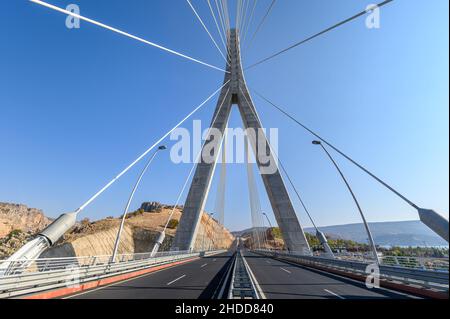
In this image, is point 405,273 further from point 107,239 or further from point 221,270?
point 107,239

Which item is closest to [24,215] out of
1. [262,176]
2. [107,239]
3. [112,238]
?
[112,238]

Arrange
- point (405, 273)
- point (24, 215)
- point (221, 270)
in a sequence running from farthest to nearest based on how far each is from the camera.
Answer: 1. point (24, 215)
2. point (221, 270)
3. point (405, 273)

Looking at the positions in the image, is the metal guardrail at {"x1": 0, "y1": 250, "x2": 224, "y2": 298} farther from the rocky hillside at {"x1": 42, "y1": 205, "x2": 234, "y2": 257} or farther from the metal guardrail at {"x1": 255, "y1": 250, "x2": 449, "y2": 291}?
the rocky hillside at {"x1": 42, "y1": 205, "x2": 234, "y2": 257}

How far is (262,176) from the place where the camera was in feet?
105

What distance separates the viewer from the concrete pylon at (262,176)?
29000 mm

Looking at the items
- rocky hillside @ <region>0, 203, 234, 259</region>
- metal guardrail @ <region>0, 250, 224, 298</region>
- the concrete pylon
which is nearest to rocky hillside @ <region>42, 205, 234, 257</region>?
rocky hillside @ <region>0, 203, 234, 259</region>

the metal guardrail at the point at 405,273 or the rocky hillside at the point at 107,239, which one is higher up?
the metal guardrail at the point at 405,273

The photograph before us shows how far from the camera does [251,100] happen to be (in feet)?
117

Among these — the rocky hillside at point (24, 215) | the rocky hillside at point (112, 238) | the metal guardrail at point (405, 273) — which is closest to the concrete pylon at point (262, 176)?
the metal guardrail at point (405, 273)

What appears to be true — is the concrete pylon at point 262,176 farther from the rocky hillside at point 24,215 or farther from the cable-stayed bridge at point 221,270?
the rocky hillside at point 24,215

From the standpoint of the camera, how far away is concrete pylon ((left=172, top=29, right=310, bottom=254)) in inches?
1142
